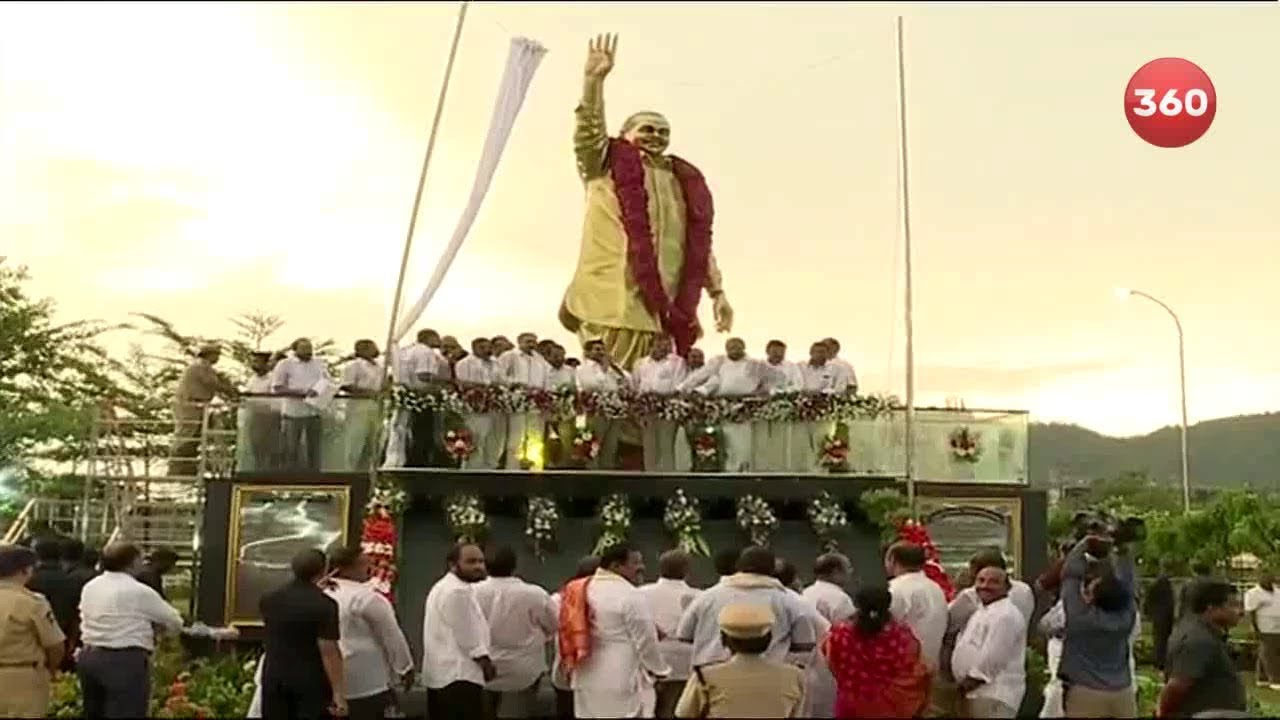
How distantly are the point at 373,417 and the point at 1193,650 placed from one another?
10.4m

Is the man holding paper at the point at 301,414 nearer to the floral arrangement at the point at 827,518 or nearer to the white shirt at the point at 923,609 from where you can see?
the floral arrangement at the point at 827,518

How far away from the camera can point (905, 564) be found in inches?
365

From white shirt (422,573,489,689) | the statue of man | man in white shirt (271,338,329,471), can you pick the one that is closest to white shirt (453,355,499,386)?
man in white shirt (271,338,329,471)

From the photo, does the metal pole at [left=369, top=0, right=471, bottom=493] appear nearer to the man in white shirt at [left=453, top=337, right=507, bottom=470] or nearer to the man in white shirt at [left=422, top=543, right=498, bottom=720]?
the man in white shirt at [left=453, top=337, right=507, bottom=470]

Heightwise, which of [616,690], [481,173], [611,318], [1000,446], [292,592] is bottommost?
[616,690]

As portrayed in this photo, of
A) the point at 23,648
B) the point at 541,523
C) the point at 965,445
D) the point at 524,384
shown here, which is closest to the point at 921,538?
the point at 965,445

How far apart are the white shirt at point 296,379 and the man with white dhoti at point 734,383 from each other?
3940 millimetres

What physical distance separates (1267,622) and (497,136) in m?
10.3

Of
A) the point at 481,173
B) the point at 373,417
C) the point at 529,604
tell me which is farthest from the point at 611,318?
the point at 529,604

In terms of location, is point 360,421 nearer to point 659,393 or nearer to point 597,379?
point 597,379

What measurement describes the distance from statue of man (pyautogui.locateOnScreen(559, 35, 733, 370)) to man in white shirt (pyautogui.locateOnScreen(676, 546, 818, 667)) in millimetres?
10235

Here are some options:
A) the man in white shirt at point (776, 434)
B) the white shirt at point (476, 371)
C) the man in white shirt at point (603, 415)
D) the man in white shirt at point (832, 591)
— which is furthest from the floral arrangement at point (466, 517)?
the man in white shirt at point (832, 591)

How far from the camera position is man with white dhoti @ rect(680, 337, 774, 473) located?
55.1ft

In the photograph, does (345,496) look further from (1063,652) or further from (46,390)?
(46,390)
